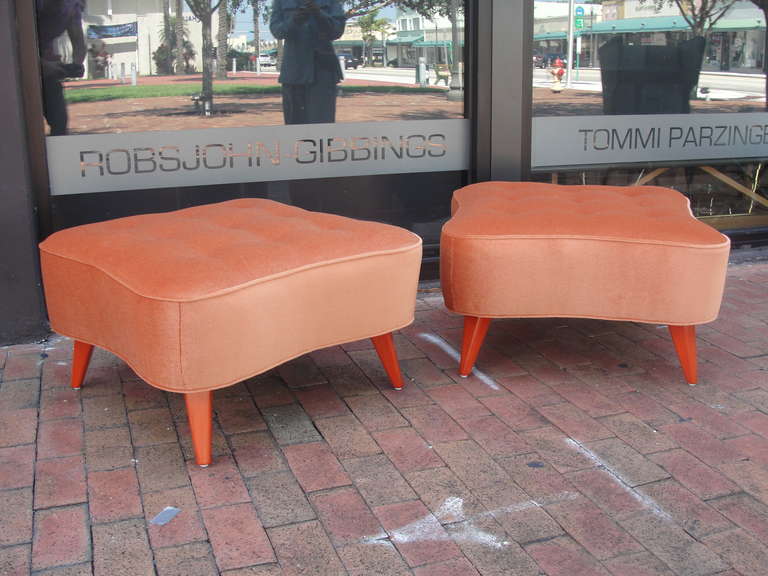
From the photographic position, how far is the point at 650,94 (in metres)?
4.47

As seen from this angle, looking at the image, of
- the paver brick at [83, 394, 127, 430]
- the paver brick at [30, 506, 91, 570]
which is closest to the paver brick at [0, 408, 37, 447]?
the paver brick at [83, 394, 127, 430]

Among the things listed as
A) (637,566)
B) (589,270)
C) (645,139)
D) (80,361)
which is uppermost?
(645,139)

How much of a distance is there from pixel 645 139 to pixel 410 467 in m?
2.69

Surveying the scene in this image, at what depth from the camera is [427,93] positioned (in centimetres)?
421

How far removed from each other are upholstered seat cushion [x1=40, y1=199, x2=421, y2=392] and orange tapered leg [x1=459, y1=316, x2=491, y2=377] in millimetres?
295

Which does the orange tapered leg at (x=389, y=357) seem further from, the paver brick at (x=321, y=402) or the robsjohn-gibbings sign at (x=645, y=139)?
the robsjohn-gibbings sign at (x=645, y=139)

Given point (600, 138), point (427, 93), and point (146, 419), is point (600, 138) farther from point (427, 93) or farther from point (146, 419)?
point (146, 419)

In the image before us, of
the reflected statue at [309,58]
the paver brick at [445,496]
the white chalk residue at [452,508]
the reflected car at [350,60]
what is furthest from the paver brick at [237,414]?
the reflected car at [350,60]

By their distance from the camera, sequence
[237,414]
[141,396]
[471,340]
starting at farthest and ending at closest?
→ [471,340], [141,396], [237,414]

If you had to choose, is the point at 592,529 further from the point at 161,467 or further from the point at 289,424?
the point at 161,467

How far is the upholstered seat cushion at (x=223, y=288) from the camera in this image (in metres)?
2.37

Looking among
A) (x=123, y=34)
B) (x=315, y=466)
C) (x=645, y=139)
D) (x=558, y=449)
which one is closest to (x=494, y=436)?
(x=558, y=449)

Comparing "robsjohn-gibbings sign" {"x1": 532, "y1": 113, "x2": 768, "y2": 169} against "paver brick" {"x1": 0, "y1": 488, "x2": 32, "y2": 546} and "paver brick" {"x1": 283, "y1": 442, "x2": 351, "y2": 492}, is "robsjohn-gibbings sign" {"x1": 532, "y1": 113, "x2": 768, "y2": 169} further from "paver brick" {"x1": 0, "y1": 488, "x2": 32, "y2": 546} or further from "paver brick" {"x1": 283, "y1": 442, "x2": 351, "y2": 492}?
"paver brick" {"x1": 0, "y1": 488, "x2": 32, "y2": 546}

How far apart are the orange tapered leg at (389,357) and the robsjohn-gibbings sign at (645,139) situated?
173 centimetres
